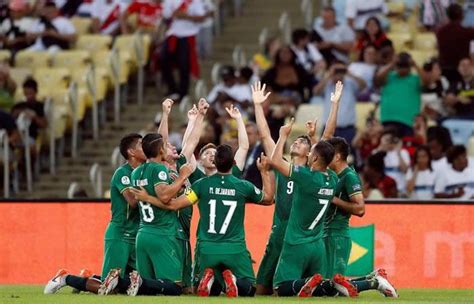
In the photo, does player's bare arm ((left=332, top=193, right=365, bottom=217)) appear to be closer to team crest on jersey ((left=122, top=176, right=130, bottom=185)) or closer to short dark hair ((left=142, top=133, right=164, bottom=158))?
short dark hair ((left=142, top=133, right=164, bottom=158))

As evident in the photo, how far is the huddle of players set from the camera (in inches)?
802

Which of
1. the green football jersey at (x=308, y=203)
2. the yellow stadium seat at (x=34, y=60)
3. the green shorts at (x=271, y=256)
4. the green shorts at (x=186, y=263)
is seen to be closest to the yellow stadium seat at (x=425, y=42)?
the yellow stadium seat at (x=34, y=60)

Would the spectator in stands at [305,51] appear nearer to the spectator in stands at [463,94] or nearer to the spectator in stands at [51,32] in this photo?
the spectator in stands at [463,94]

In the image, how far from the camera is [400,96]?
90.9 feet

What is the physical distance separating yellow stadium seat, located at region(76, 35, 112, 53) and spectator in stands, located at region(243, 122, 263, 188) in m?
7.01

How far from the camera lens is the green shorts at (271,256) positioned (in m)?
21.1

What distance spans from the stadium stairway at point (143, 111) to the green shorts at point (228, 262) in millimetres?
8655

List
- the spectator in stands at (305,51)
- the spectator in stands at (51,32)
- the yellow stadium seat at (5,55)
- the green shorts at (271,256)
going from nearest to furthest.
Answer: the green shorts at (271,256)
the spectator in stands at (305,51)
the yellow stadium seat at (5,55)
the spectator in stands at (51,32)

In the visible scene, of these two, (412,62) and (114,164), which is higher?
(412,62)

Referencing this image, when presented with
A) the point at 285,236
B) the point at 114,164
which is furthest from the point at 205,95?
the point at 285,236

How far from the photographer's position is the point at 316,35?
30.5 metres

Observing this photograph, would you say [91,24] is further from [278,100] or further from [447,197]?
[447,197]

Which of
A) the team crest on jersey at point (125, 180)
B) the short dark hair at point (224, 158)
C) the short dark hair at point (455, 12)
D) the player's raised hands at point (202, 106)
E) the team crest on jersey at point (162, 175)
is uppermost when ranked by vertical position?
the player's raised hands at point (202, 106)

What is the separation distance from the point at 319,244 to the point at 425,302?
1516mm
